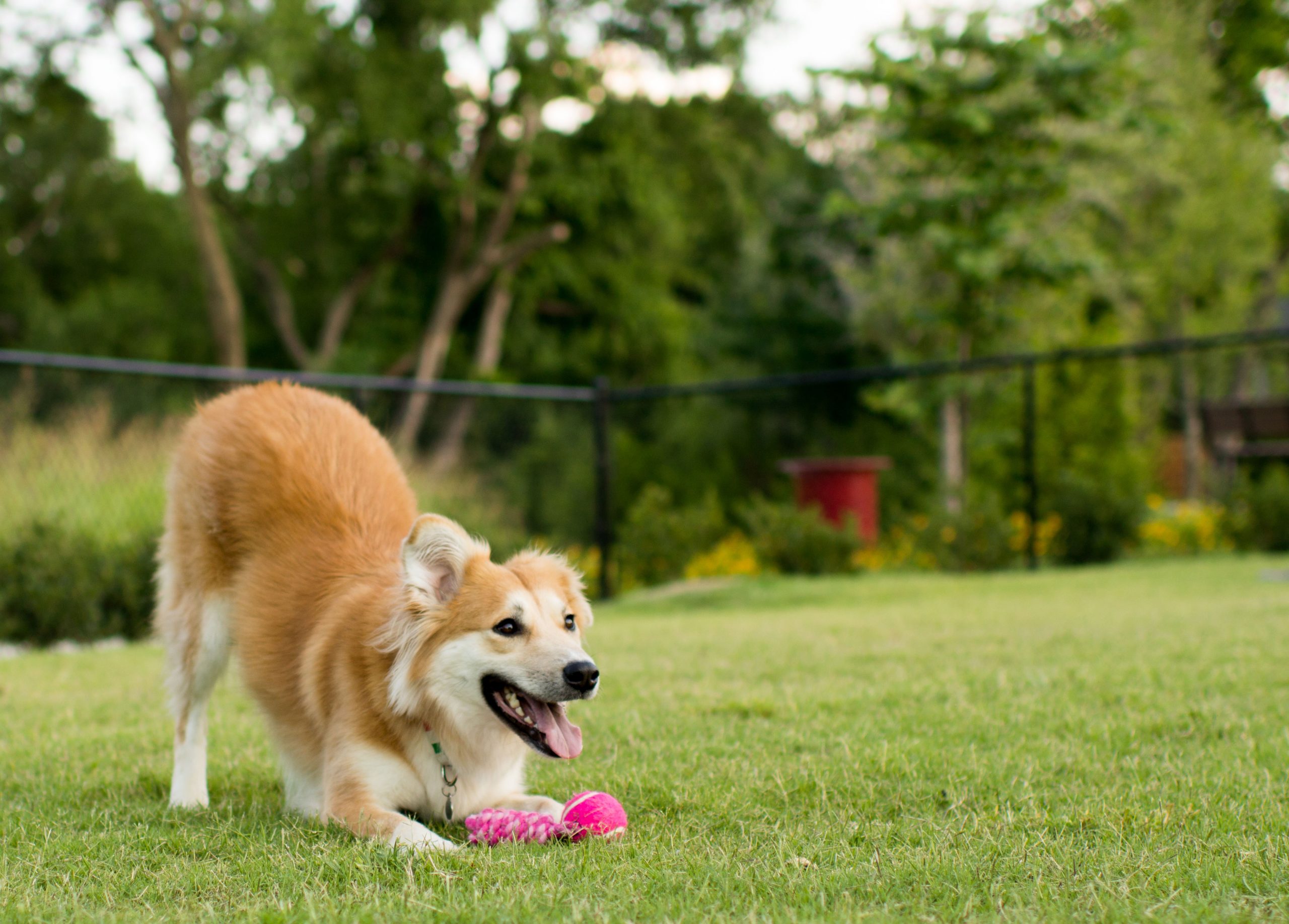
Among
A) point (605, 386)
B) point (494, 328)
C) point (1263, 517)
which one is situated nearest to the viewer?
point (1263, 517)

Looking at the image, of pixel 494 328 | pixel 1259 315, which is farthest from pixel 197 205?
pixel 1259 315

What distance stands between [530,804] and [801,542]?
8465 mm

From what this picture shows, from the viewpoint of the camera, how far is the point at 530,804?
3045mm

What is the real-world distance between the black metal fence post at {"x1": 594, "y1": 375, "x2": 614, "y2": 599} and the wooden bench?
27.2 feet

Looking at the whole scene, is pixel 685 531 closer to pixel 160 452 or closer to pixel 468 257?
pixel 160 452

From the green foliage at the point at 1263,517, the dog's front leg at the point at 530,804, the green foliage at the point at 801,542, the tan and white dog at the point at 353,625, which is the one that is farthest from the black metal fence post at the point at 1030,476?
the dog's front leg at the point at 530,804

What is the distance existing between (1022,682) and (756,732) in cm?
145

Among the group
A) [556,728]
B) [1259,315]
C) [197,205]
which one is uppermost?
[197,205]

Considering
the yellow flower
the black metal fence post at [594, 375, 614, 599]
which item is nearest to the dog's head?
the black metal fence post at [594, 375, 614, 599]

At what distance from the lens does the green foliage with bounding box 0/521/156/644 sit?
301 inches

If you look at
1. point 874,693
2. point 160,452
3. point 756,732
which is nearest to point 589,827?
point 756,732

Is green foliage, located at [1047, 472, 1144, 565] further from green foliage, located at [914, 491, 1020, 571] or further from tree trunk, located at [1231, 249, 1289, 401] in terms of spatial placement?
tree trunk, located at [1231, 249, 1289, 401]

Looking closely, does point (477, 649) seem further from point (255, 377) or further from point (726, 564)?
point (726, 564)

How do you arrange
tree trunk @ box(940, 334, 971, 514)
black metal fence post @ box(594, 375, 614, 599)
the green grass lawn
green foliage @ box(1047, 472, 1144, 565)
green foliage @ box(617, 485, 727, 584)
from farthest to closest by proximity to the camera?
tree trunk @ box(940, 334, 971, 514) < green foliage @ box(617, 485, 727, 584) < black metal fence post @ box(594, 375, 614, 599) < green foliage @ box(1047, 472, 1144, 565) < the green grass lawn
